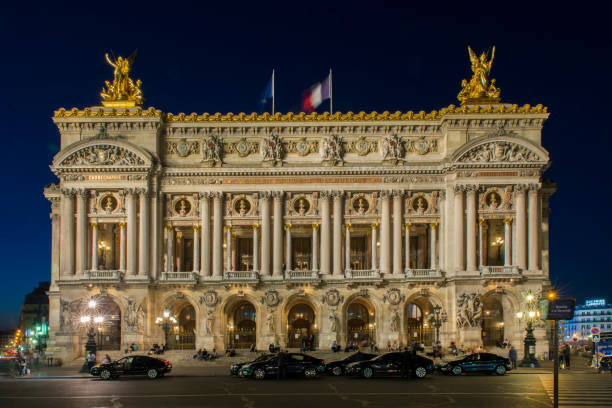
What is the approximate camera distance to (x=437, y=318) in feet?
179

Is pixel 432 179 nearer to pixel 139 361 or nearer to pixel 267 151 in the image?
pixel 267 151

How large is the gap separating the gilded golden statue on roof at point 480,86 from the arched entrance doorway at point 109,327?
3640 cm

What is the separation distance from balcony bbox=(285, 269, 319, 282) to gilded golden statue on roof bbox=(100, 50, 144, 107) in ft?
68.1

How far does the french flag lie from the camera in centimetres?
6153

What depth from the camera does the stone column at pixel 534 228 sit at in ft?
198

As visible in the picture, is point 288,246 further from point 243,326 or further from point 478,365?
point 478,365

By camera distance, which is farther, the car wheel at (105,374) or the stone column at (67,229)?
the stone column at (67,229)

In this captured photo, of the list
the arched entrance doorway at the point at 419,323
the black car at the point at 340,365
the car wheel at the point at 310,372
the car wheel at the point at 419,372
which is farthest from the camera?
the arched entrance doorway at the point at 419,323

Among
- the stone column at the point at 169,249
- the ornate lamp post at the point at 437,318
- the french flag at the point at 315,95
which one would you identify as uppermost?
the french flag at the point at 315,95

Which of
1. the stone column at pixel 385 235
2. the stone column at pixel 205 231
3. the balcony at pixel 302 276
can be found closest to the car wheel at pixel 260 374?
the balcony at pixel 302 276

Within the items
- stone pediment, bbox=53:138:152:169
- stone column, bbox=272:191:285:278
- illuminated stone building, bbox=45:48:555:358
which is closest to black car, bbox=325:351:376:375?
illuminated stone building, bbox=45:48:555:358

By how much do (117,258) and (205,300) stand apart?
35.1 feet

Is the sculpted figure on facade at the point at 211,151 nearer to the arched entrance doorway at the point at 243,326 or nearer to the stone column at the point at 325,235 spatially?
the stone column at the point at 325,235

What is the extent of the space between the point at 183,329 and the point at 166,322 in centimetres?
416
